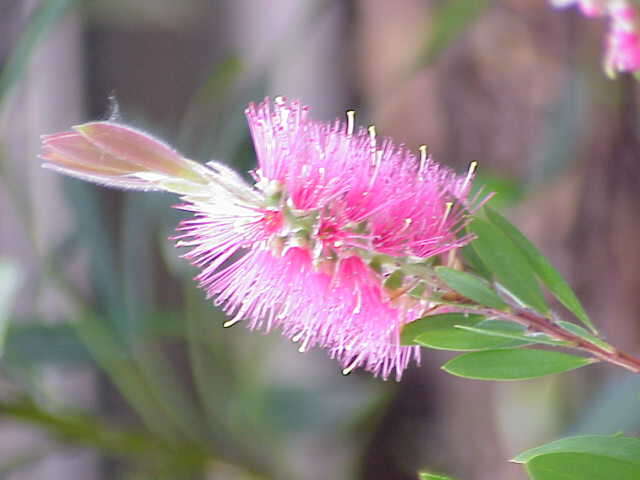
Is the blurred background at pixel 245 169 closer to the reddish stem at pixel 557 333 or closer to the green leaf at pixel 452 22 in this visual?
the green leaf at pixel 452 22

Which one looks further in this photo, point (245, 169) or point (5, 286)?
point (245, 169)

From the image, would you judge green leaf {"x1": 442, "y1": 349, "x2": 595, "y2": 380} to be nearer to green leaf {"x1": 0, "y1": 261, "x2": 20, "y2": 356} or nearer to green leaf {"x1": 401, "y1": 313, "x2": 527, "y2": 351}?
green leaf {"x1": 401, "y1": 313, "x2": 527, "y2": 351}

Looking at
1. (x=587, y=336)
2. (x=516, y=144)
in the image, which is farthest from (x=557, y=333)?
(x=516, y=144)

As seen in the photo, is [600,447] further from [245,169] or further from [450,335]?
[245,169]

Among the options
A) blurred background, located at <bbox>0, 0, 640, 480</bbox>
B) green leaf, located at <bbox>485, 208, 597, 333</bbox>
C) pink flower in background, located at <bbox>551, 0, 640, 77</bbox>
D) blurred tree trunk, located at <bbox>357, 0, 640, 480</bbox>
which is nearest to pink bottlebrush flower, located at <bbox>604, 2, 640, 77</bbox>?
pink flower in background, located at <bbox>551, 0, 640, 77</bbox>

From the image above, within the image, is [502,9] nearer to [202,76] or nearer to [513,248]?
[202,76]

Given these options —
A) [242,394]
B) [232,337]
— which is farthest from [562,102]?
[232,337]
